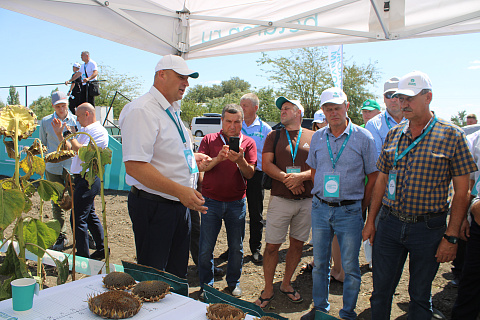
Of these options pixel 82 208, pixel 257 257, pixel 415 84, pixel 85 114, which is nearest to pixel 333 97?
pixel 415 84

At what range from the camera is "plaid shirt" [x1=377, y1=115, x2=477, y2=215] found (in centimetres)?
234

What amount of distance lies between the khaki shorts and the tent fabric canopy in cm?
190

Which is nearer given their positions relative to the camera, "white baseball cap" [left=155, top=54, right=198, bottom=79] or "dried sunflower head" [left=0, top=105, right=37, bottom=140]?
"dried sunflower head" [left=0, top=105, right=37, bottom=140]

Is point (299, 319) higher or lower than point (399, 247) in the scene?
lower

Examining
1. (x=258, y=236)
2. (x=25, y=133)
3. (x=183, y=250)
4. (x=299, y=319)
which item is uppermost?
(x=25, y=133)

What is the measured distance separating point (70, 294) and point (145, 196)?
2.87ft

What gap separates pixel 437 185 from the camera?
240 centimetres

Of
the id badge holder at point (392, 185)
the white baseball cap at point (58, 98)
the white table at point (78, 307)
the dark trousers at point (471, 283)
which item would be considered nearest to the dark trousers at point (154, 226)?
the white table at point (78, 307)

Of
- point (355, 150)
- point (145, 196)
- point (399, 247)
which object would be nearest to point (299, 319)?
point (399, 247)

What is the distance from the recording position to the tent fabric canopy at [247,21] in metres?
3.49

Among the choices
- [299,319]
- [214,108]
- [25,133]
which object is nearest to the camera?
[25,133]

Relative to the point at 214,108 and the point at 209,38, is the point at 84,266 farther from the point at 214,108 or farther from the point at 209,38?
the point at 214,108

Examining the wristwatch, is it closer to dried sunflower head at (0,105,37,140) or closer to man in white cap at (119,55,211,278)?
man in white cap at (119,55,211,278)

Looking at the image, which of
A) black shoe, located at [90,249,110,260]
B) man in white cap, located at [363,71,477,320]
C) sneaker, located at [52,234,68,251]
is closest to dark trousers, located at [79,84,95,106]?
sneaker, located at [52,234,68,251]
